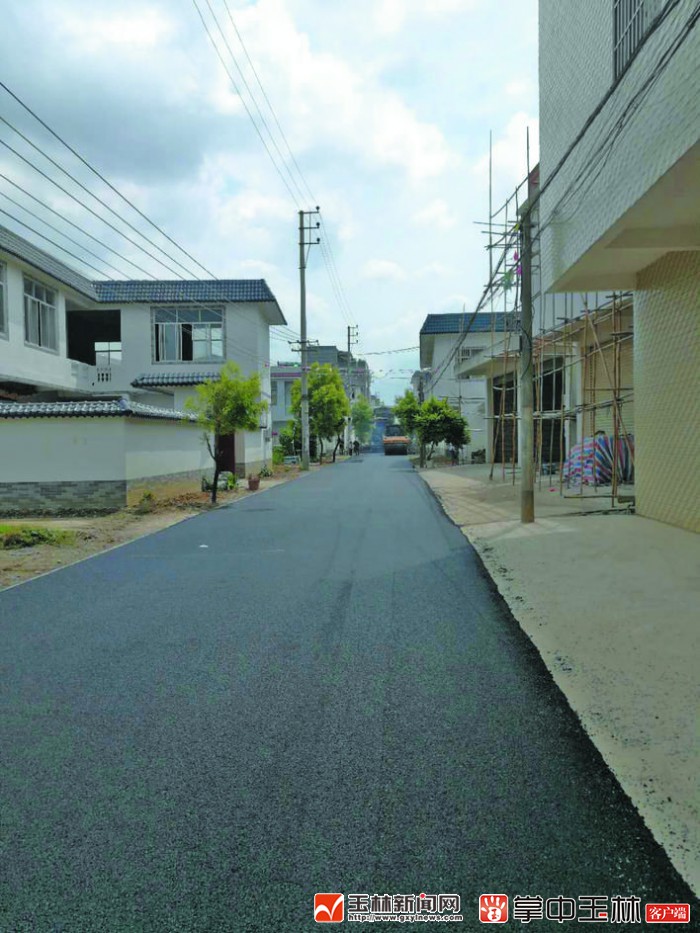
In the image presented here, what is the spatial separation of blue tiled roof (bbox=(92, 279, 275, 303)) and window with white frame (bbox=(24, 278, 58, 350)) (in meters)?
5.04

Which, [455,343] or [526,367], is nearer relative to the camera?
[526,367]

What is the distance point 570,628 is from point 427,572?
2.60 meters

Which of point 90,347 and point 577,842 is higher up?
point 90,347

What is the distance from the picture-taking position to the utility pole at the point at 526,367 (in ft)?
38.0

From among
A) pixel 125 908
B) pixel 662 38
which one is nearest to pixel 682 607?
pixel 125 908

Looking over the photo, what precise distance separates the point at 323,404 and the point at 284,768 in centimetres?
3982

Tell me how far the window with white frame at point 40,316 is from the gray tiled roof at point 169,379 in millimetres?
4291

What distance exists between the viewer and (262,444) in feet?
105

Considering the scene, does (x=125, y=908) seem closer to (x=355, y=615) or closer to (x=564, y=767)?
(x=564, y=767)

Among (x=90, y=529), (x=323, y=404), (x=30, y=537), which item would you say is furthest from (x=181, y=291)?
(x=30, y=537)

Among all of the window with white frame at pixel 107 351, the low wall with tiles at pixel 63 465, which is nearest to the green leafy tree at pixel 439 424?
the window with white frame at pixel 107 351

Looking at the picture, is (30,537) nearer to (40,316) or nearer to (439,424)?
(40,316)

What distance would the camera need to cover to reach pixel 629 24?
9484 millimetres

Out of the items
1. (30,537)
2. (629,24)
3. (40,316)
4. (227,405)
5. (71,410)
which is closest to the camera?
(629,24)
